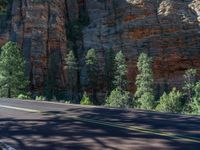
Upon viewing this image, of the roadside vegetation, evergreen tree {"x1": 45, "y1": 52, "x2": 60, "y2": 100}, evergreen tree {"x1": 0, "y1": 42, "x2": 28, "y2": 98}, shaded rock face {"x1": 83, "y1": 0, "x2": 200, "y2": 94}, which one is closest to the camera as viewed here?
evergreen tree {"x1": 0, "y1": 42, "x2": 28, "y2": 98}

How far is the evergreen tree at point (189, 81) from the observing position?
186 feet

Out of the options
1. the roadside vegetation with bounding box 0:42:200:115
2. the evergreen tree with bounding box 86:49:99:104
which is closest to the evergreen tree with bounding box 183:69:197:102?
the roadside vegetation with bounding box 0:42:200:115

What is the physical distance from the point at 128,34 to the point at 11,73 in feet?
101

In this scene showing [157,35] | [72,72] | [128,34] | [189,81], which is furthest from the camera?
[128,34]

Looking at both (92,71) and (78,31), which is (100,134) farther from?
(78,31)

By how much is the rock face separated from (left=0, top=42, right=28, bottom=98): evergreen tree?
1711cm

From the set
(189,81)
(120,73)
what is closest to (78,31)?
(120,73)

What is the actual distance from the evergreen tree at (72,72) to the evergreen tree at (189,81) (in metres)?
20.7

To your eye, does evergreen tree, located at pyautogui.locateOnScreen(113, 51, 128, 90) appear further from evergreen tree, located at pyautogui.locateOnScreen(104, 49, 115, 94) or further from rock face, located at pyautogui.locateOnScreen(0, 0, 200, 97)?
rock face, located at pyautogui.locateOnScreen(0, 0, 200, 97)

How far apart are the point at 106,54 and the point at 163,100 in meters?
23.0

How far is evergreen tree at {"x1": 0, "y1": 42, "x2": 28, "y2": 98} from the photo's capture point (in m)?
42.2

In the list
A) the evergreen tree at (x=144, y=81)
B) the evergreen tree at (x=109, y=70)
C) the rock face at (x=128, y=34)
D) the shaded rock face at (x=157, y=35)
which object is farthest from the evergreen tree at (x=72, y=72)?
the evergreen tree at (x=144, y=81)

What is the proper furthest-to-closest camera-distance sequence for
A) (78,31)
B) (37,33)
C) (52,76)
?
(78,31), (37,33), (52,76)

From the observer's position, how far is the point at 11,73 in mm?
43688
